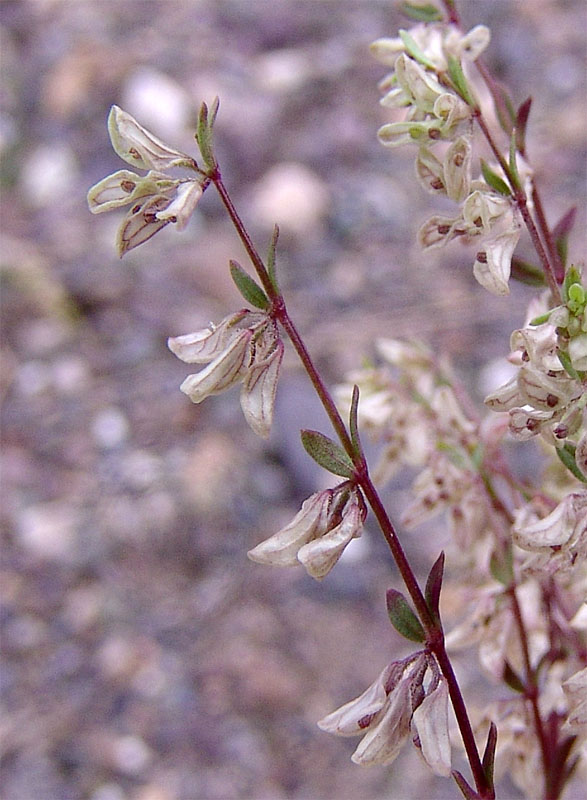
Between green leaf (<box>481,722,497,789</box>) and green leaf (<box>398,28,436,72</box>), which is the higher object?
green leaf (<box>398,28,436,72</box>)

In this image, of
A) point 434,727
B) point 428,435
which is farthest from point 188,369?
point 434,727

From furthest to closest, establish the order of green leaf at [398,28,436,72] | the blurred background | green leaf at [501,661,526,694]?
the blurred background → green leaf at [501,661,526,694] → green leaf at [398,28,436,72]

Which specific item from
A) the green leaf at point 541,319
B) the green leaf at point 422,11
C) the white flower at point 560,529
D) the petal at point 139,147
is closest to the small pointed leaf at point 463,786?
the white flower at point 560,529

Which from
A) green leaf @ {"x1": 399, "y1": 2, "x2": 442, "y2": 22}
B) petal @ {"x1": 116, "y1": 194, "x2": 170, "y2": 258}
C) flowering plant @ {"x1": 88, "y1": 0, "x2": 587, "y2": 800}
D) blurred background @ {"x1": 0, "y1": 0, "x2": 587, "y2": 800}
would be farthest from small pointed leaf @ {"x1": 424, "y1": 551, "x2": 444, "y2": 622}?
blurred background @ {"x1": 0, "y1": 0, "x2": 587, "y2": 800}

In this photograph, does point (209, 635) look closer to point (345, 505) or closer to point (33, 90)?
point (345, 505)

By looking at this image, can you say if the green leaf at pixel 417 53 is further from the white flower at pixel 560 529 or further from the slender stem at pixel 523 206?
the white flower at pixel 560 529

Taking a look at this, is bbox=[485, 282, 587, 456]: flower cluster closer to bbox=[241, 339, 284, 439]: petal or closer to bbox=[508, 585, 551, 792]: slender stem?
bbox=[241, 339, 284, 439]: petal
